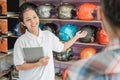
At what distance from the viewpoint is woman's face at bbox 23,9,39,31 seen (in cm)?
206

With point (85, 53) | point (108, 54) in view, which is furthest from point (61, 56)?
point (108, 54)

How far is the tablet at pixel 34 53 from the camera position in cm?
210

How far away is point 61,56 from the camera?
3.31 meters

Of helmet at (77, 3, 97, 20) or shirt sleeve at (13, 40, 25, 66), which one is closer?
shirt sleeve at (13, 40, 25, 66)

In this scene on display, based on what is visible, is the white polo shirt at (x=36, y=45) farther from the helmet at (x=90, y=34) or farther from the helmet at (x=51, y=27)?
the helmet at (x=51, y=27)

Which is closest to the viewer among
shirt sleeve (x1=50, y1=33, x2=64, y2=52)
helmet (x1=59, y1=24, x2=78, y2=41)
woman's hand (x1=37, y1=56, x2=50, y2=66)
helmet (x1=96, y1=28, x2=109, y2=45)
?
woman's hand (x1=37, y1=56, x2=50, y2=66)

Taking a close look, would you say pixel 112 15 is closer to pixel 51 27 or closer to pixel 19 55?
pixel 19 55

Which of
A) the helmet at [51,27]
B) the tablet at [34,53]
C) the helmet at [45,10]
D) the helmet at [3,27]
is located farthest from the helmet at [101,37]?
the helmet at [3,27]

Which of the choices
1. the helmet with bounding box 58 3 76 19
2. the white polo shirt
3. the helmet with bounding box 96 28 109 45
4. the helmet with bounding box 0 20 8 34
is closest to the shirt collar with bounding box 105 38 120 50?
the white polo shirt

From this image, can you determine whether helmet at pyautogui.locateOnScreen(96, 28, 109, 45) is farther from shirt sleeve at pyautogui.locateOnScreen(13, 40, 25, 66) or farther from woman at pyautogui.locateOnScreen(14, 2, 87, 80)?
shirt sleeve at pyautogui.locateOnScreen(13, 40, 25, 66)

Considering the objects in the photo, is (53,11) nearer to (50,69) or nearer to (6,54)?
(6,54)

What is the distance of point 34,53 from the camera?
6.89 feet

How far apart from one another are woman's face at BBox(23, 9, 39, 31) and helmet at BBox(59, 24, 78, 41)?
1.09 meters

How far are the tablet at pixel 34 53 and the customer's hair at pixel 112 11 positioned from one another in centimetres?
150
